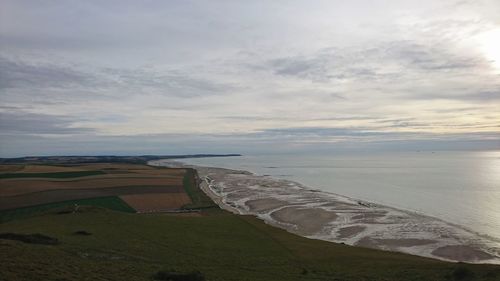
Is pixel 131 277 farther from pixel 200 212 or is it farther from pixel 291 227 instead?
pixel 200 212

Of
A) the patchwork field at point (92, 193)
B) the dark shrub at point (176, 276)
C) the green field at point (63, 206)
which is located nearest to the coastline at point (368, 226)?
the patchwork field at point (92, 193)

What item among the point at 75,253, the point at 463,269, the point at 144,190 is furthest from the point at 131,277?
the point at 144,190

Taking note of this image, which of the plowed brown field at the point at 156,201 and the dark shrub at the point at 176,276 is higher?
the dark shrub at the point at 176,276

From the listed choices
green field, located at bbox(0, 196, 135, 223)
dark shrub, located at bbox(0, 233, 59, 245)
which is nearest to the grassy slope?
dark shrub, located at bbox(0, 233, 59, 245)

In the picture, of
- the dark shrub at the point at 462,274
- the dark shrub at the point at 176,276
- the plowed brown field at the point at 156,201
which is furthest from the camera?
the plowed brown field at the point at 156,201

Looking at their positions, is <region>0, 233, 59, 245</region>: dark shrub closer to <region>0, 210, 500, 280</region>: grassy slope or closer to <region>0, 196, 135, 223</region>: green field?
<region>0, 210, 500, 280</region>: grassy slope

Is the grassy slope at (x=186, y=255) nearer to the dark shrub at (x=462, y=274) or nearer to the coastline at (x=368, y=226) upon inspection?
the dark shrub at (x=462, y=274)
